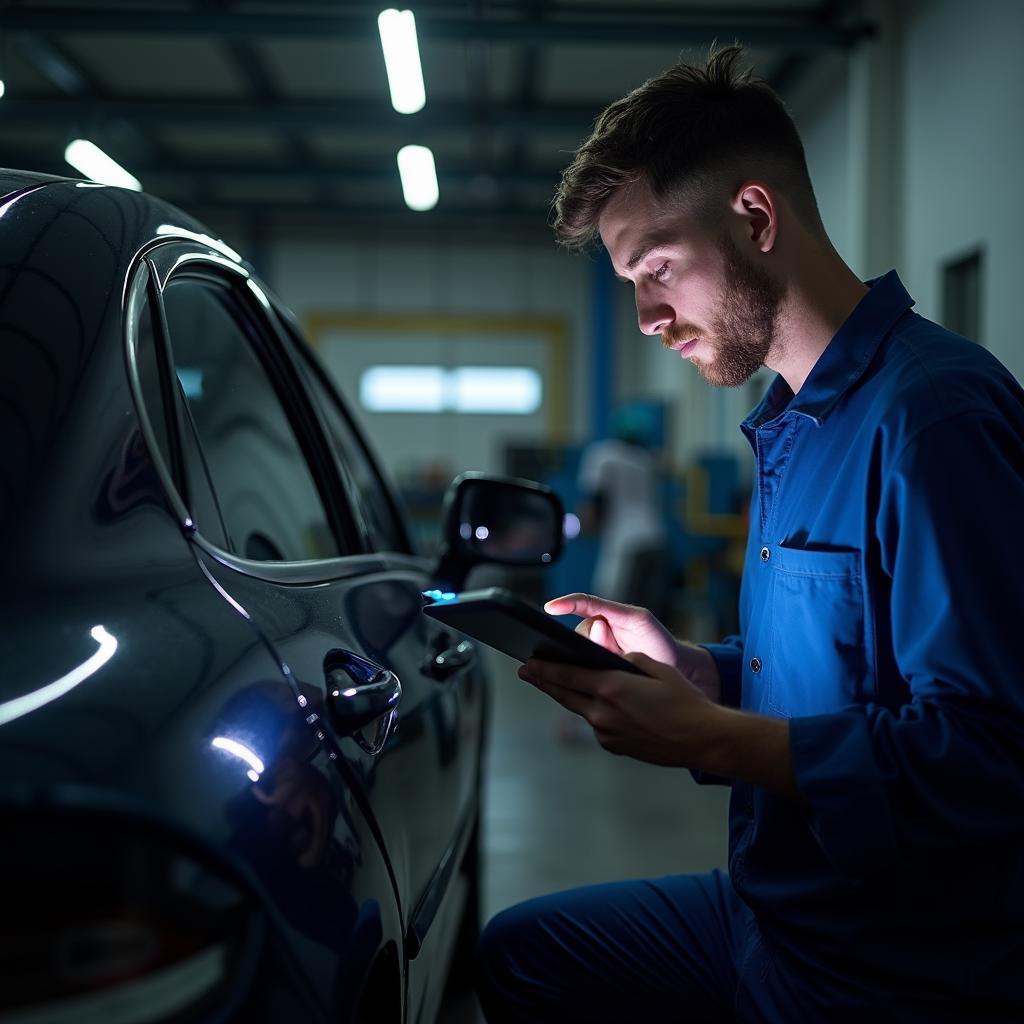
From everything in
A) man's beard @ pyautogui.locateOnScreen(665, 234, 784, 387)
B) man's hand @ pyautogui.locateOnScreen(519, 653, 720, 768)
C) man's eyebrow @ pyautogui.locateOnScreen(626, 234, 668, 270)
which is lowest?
man's hand @ pyautogui.locateOnScreen(519, 653, 720, 768)

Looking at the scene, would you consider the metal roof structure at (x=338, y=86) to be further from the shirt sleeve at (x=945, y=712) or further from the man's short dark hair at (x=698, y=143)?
the shirt sleeve at (x=945, y=712)

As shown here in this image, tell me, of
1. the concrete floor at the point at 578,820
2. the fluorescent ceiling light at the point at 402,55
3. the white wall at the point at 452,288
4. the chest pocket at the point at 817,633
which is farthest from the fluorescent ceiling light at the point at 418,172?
the chest pocket at the point at 817,633

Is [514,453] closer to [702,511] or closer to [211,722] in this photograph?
[702,511]

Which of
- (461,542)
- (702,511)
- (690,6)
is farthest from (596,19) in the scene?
(461,542)

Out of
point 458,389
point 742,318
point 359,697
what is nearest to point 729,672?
point 742,318

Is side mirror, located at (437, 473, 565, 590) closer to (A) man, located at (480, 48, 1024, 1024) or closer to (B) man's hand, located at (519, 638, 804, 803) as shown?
(A) man, located at (480, 48, 1024, 1024)

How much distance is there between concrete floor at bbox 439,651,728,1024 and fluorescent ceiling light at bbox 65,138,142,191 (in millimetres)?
6232

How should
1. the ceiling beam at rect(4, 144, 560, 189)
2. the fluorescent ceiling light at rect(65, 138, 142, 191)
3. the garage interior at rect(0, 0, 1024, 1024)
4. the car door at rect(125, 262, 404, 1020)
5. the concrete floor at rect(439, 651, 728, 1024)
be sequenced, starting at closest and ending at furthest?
1. the car door at rect(125, 262, 404, 1020)
2. the concrete floor at rect(439, 651, 728, 1024)
3. the garage interior at rect(0, 0, 1024, 1024)
4. the fluorescent ceiling light at rect(65, 138, 142, 191)
5. the ceiling beam at rect(4, 144, 560, 189)

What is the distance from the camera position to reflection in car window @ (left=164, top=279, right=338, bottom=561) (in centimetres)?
153

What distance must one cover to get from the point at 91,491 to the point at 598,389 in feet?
45.9

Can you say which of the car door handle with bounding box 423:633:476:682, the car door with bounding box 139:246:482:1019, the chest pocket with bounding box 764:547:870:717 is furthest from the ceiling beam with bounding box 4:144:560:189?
the chest pocket with bounding box 764:547:870:717

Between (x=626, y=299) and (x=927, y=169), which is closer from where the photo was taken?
(x=927, y=169)

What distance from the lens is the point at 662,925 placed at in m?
1.45

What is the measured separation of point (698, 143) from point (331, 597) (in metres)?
0.74
